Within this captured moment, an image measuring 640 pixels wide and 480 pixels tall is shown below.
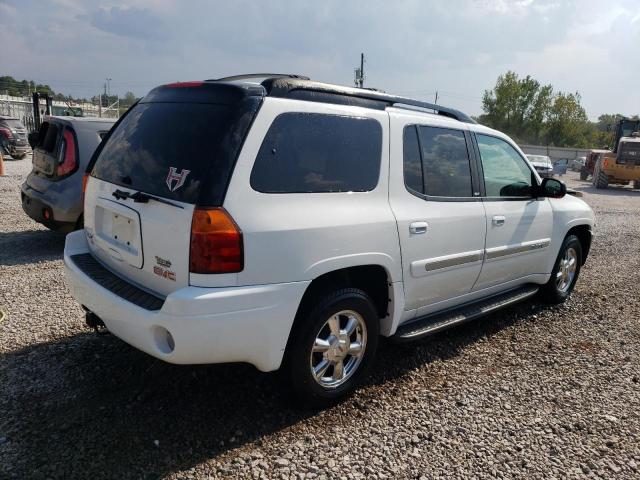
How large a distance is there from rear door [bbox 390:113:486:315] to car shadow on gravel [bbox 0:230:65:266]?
4719 mm

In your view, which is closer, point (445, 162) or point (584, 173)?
point (445, 162)

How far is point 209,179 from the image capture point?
2.53m

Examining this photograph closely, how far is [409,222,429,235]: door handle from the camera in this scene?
332 cm

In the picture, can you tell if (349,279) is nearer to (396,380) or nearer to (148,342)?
(396,380)

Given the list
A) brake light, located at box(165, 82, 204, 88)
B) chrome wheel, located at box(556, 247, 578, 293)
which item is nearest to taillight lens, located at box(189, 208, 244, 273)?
brake light, located at box(165, 82, 204, 88)

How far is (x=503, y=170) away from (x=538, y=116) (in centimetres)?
8022

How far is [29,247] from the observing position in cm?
663

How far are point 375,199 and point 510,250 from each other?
1.78 m

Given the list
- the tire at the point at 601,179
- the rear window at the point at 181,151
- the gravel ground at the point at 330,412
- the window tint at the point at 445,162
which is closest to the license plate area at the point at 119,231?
the rear window at the point at 181,151

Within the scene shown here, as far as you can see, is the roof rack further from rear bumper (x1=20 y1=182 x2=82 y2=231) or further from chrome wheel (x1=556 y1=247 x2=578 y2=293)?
rear bumper (x1=20 y1=182 x2=82 y2=231)

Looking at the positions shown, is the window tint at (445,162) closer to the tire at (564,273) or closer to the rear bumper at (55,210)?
the tire at (564,273)

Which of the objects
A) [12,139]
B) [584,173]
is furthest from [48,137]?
[584,173]

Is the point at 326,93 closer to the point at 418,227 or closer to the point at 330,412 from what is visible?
the point at 418,227

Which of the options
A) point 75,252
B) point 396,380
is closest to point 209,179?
point 75,252
